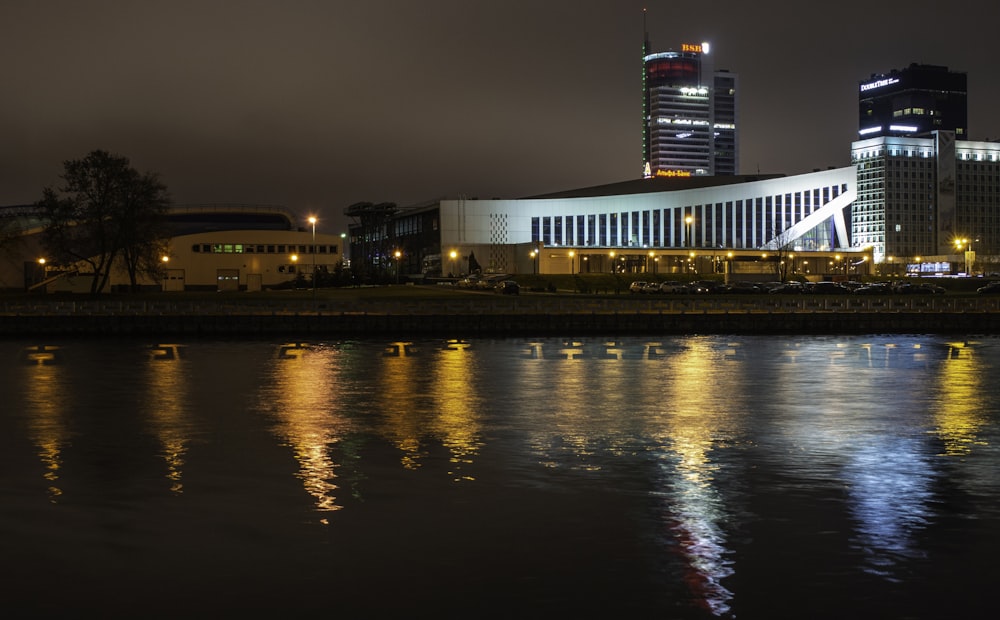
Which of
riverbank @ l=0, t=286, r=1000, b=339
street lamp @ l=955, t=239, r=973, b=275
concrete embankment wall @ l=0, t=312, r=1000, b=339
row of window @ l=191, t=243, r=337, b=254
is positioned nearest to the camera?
concrete embankment wall @ l=0, t=312, r=1000, b=339

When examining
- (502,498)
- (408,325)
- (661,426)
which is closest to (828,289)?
(408,325)

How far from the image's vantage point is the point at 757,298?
70062mm

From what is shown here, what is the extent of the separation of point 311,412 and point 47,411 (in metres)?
6.42

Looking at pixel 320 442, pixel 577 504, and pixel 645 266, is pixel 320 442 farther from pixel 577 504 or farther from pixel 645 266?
pixel 645 266

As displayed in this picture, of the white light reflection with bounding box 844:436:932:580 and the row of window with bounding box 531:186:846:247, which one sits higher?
the row of window with bounding box 531:186:846:247

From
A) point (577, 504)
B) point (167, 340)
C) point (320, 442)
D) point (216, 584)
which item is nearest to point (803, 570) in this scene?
point (577, 504)

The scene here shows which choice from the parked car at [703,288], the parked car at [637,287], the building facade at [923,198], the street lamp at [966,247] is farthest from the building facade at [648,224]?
the parked car at [703,288]

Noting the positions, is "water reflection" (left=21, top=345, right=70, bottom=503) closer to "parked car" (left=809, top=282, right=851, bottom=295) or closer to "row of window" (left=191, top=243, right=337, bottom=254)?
"row of window" (left=191, top=243, right=337, bottom=254)

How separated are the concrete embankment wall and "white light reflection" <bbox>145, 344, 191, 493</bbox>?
38.3 ft

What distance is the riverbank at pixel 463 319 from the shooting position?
54.8 metres

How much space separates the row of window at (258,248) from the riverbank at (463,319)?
35946mm

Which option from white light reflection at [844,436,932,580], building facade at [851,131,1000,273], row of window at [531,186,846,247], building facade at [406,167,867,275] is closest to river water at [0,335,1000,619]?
white light reflection at [844,436,932,580]

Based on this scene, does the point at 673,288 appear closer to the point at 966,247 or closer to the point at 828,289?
the point at 828,289

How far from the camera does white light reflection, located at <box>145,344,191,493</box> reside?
59.6 feet
